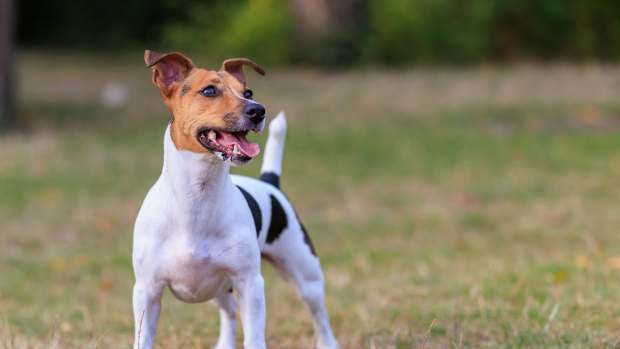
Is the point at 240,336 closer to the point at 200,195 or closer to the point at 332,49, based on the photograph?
the point at 200,195

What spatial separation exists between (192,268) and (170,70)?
891 millimetres

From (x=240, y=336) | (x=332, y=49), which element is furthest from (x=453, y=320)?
(x=332, y=49)

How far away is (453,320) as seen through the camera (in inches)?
223

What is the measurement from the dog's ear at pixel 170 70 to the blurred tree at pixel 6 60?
1074cm

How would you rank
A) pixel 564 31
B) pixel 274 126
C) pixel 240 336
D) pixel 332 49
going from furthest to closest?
pixel 564 31 → pixel 332 49 → pixel 240 336 → pixel 274 126

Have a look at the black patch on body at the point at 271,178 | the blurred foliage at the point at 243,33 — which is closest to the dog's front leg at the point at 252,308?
the black patch on body at the point at 271,178

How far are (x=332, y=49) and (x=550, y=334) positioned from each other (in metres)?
15.5

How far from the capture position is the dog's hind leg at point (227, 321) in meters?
5.42

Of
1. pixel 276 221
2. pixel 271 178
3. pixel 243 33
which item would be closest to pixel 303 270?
pixel 276 221

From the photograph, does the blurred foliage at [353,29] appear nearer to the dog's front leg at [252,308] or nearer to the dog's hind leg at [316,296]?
the dog's hind leg at [316,296]

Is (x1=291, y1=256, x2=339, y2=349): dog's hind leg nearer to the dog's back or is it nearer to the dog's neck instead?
the dog's back

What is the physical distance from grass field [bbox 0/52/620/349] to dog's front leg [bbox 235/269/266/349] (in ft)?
2.57

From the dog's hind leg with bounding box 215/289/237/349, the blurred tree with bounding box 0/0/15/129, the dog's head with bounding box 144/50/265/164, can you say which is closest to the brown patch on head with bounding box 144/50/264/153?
the dog's head with bounding box 144/50/265/164

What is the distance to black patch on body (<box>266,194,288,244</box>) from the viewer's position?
5109mm
